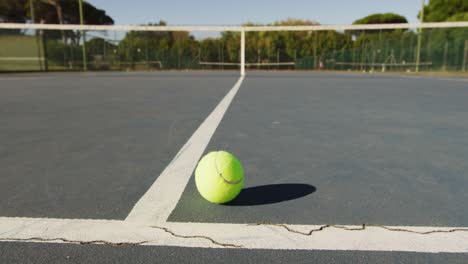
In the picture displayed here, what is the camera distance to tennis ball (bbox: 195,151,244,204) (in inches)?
115

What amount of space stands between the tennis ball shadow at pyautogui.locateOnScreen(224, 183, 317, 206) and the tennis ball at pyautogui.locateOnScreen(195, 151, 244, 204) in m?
0.13

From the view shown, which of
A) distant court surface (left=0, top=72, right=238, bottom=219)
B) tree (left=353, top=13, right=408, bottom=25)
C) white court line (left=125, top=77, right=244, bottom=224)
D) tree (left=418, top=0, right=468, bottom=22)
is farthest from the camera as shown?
tree (left=353, top=13, right=408, bottom=25)

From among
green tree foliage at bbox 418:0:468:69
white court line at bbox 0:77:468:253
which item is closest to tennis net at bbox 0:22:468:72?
green tree foliage at bbox 418:0:468:69

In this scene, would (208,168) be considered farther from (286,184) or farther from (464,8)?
(464,8)

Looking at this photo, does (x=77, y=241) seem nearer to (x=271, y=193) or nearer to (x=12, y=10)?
(x=271, y=193)

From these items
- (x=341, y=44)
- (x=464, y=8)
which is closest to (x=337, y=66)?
(x=341, y=44)

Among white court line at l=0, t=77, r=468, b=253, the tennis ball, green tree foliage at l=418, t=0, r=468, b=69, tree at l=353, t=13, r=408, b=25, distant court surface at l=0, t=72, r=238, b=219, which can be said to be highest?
tree at l=353, t=13, r=408, b=25

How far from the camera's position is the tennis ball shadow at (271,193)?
3092mm

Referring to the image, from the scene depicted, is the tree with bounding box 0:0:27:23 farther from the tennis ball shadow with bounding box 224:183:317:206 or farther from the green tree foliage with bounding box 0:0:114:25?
the tennis ball shadow with bounding box 224:183:317:206

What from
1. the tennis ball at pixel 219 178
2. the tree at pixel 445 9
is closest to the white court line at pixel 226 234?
the tennis ball at pixel 219 178

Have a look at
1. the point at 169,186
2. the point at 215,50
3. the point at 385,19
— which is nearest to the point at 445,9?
the point at 385,19

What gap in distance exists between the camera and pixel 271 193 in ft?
10.7

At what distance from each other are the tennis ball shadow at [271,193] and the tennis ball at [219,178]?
0.13 metres

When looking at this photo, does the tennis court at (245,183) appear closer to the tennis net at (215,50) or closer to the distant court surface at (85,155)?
the distant court surface at (85,155)
